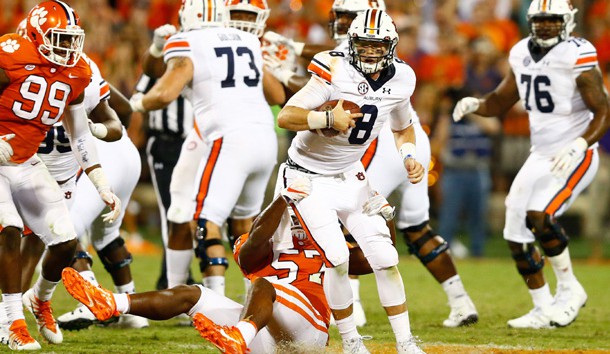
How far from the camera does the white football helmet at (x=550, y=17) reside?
22.4ft

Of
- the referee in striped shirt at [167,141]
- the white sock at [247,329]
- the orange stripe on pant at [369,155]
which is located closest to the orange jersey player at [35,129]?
the white sock at [247,329]

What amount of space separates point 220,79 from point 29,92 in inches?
56.9

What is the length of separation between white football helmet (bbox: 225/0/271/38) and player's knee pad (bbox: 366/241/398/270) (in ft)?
8.01

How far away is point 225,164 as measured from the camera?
20.8 feet

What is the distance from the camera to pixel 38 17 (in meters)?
5.39

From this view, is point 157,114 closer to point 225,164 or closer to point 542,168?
point 225,164

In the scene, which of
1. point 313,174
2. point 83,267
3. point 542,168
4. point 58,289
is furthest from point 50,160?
point 542,168

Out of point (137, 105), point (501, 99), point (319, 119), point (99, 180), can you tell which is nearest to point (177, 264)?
point (137, 105)

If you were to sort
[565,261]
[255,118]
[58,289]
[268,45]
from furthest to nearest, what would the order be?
[58,289] < [268,45] < [565,261] < [255,118]

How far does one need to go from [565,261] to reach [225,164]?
2.42 meters

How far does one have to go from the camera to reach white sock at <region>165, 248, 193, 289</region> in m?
6.59

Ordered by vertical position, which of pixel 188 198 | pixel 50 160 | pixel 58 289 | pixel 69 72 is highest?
pixel 69 72

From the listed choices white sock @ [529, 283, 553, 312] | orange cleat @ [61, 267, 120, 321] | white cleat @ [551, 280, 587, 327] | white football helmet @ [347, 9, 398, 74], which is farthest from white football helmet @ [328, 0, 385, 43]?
orange cleat @ [61, 267, 120, 321]

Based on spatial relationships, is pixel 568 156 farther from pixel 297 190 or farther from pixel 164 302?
pixel 164 302
